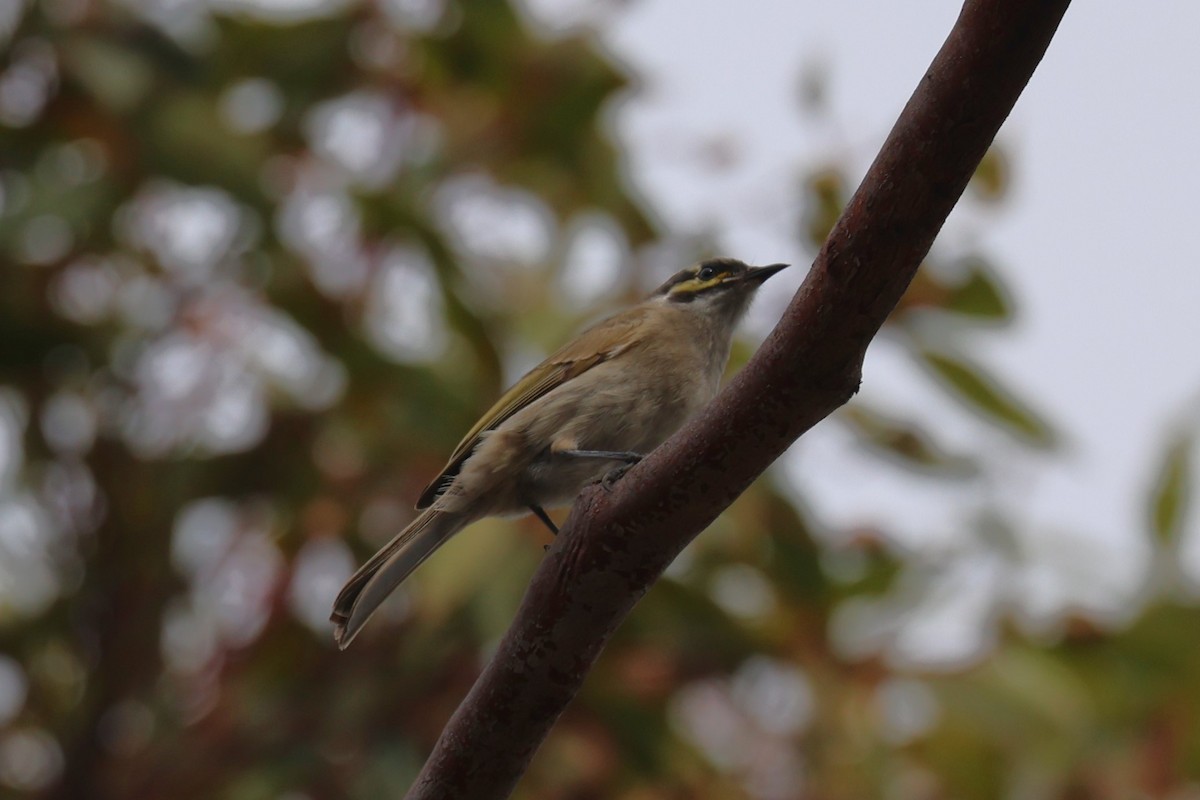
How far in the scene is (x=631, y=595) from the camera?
196 cm

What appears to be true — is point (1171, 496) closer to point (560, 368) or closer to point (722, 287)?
point (722, 287)

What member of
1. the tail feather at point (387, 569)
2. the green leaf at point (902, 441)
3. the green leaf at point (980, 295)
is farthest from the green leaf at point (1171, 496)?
the tail feather at point (387, 569)

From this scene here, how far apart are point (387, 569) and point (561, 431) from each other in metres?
0.56

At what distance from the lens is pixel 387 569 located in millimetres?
3109

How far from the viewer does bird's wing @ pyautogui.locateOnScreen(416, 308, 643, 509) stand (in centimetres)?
359

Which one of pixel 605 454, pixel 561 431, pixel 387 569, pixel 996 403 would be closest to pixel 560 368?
pixel 561 431

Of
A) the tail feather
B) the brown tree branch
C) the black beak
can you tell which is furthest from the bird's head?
the brown tree branch

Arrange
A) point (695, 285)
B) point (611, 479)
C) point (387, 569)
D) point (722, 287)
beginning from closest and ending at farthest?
point (611, 479) → point (387, 569) → point (722, 287) → point (695, 285)

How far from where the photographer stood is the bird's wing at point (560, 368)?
3.59m

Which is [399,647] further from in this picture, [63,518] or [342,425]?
[63,518]

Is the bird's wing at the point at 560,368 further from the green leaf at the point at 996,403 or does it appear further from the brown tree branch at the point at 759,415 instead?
the brown tree branch at the point at 759,415

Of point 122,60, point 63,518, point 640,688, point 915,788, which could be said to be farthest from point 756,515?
point 122,60

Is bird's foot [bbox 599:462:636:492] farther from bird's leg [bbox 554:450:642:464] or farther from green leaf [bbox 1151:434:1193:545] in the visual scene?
green leaf [bbox 1151:434:1193:545]

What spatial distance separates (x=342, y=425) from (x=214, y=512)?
1.63ft
